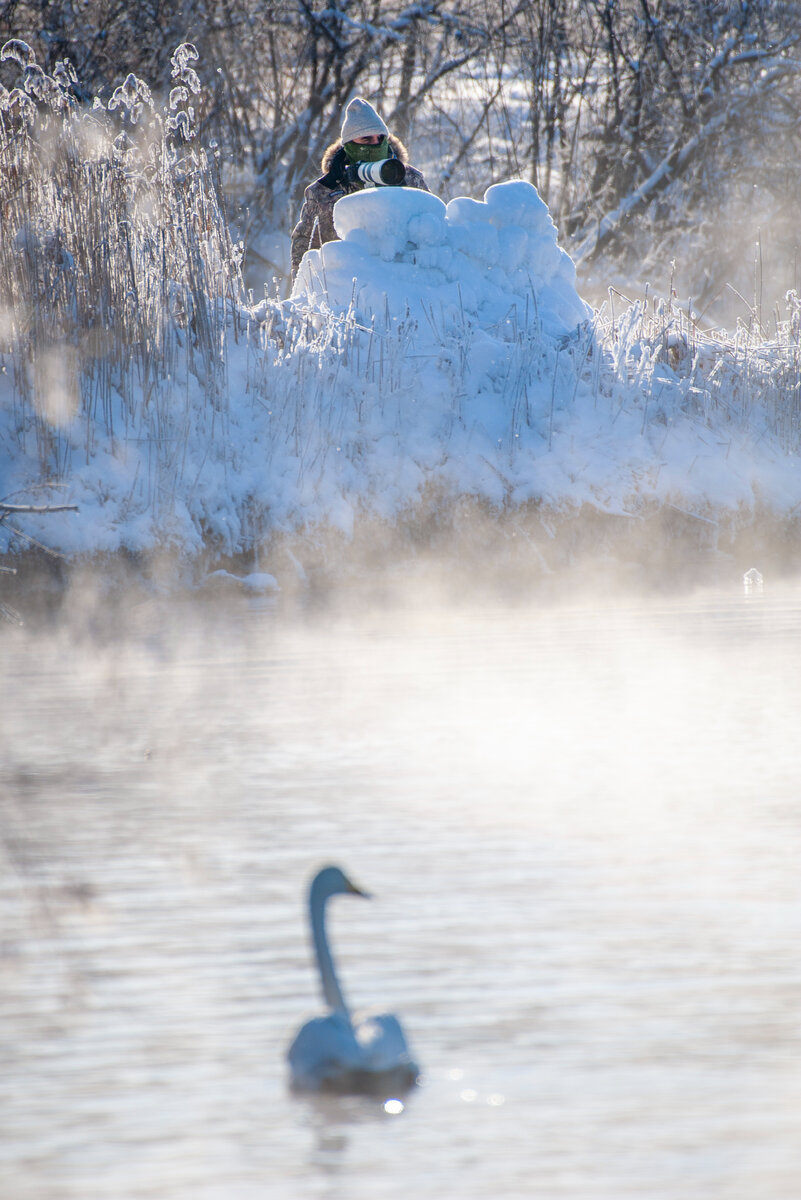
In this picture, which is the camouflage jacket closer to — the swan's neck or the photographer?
the photographer

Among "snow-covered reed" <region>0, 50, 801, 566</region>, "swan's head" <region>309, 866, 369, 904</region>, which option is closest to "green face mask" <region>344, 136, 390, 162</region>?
"snow-covered reed" <region>0, 50, 801, 566</region>

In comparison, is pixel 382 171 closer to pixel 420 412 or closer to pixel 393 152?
pixel 393 152

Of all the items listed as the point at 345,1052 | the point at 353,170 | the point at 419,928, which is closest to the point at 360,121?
the point at 353,170

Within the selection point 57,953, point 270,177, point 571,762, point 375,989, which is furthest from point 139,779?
point 270,177

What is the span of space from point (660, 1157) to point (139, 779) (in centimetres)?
330

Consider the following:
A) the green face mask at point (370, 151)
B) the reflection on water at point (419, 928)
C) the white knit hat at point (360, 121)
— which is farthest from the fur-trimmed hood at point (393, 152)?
the reflection on water at point (419, 928)

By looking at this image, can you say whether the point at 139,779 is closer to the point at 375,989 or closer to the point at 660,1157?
the point at 375,989

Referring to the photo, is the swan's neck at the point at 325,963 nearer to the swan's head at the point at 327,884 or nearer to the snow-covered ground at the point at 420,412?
the swan's head at the point at 327,884

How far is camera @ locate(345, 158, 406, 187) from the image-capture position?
41.6 feet

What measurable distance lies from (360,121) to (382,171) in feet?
1.75

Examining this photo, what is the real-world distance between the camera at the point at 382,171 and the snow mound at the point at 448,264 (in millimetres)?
165

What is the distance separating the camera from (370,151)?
12773 millimetres

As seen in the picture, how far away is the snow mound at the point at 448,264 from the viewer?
1307cm

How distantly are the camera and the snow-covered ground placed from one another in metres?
0.27
